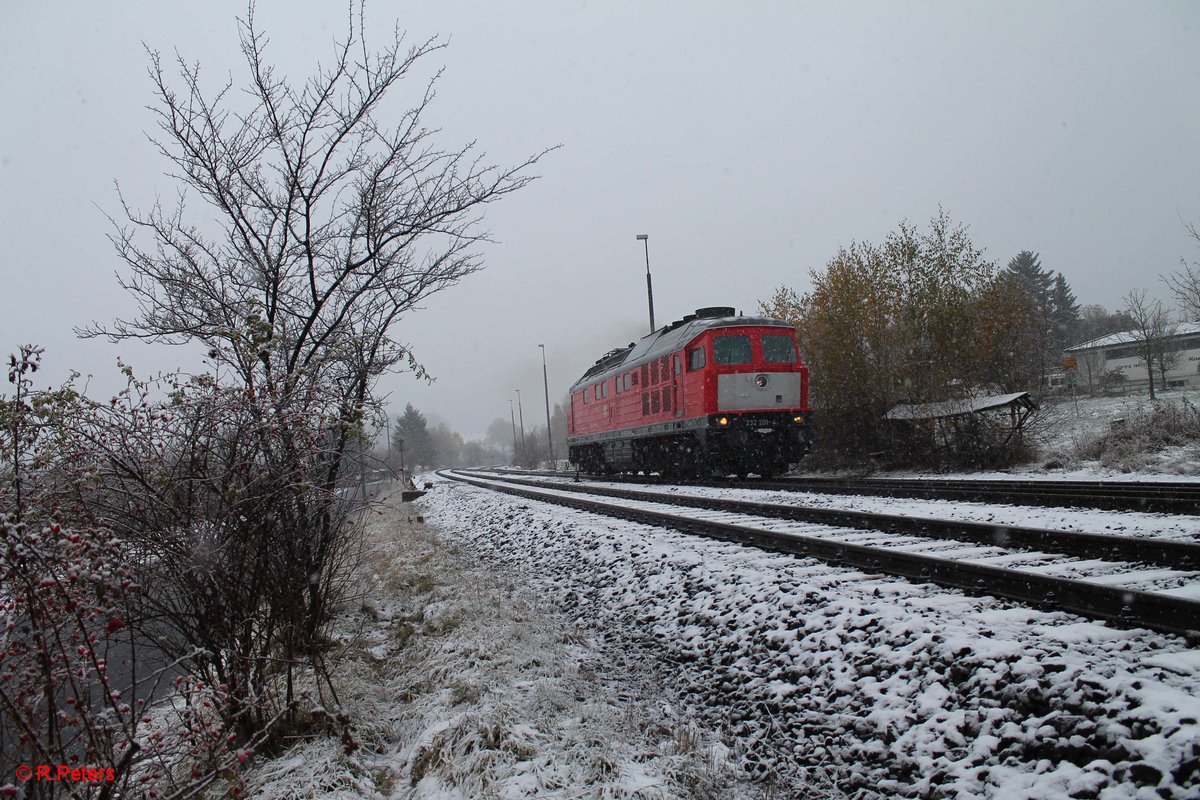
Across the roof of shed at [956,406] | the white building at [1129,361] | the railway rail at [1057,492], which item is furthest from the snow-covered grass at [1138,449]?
the white building at [1129,361]

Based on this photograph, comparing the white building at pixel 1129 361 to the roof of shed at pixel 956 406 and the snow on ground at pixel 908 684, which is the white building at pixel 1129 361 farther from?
the snow on ground at pixel 908 684

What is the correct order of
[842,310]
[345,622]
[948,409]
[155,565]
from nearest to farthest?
[155,565]
[345,622]
[948,409]
[842,310]

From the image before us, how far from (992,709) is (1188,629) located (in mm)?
1089

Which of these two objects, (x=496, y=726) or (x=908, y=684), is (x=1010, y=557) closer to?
(x=908, y=684)

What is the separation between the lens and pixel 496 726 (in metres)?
3.75

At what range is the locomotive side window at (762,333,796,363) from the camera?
48.8 ft

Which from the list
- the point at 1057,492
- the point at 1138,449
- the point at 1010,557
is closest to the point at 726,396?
the point at 1057,492

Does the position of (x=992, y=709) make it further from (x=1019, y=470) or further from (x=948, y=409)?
(x=948, y=409)

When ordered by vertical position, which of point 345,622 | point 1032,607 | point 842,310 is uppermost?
point 842,310

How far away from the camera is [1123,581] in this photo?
4090mm

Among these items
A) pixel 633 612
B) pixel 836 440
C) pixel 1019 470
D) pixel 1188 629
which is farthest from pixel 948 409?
pixel 1188 629

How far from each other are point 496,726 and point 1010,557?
385 centimetres

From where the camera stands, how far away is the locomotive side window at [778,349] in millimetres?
14881

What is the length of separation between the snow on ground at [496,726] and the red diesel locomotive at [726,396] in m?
8.85
